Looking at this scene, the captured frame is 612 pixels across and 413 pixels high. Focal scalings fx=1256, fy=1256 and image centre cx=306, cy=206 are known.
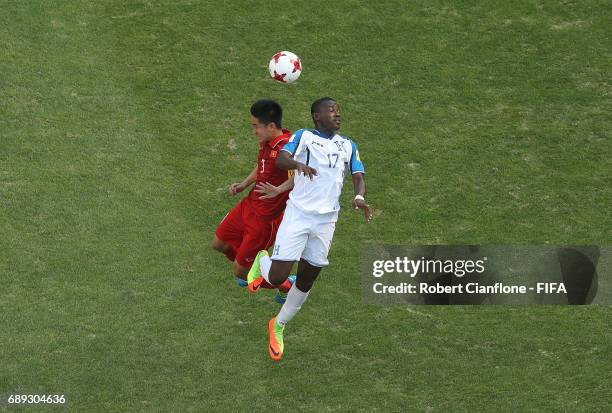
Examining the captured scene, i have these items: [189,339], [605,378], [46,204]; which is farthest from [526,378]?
[46,204]

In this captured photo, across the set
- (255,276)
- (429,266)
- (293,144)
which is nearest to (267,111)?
(293,144)

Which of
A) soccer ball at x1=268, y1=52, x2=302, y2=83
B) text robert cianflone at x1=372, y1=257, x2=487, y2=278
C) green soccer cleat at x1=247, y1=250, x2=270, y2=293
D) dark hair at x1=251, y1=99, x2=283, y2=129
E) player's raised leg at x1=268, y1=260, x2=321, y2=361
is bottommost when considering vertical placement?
player's raised leg at x1=268, y1=260, x2=321, y2=361

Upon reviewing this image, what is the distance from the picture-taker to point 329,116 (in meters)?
15.0

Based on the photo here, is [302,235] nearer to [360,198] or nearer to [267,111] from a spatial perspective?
[360,198]

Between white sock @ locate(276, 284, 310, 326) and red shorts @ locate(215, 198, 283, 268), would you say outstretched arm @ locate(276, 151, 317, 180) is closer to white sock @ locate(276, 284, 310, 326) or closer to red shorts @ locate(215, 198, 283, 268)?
red shorts @ locate(215, 198, 283, 268)

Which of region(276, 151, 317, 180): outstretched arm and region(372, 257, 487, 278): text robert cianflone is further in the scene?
region(372, 257, 487, 278): text robert cianflone

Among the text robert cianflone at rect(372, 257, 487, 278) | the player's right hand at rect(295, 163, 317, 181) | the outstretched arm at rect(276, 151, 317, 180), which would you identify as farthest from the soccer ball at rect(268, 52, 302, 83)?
the text robert cianflone at rect(372, 257, 487, 278)

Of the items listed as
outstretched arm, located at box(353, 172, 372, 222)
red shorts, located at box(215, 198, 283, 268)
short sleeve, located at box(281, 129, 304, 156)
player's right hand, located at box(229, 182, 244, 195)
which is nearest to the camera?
outstretched arm, located at box(353, 172, 372, 222)

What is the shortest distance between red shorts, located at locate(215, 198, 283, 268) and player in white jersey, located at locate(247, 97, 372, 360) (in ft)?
2.55

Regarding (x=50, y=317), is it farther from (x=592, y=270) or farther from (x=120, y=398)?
(x=592, y=270)

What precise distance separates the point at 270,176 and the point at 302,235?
1004 millimetres

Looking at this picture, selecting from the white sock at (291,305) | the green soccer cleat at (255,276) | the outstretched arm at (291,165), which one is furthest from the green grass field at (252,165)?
the outstretched arm at (291,165)

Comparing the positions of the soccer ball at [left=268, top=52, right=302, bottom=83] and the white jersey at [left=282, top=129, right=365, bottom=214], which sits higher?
the soccer ball at [left=268, top=52, right=302, bottom=83]

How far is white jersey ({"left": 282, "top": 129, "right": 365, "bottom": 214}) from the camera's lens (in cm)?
1488
